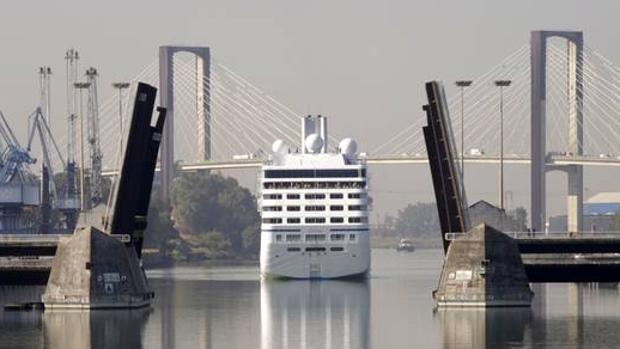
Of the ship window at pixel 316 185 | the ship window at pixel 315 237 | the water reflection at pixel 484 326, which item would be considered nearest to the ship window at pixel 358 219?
the ship window at pixel 316 185

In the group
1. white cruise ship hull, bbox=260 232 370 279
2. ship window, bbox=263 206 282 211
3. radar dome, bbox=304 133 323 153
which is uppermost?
radar dome, bbox=304 133 323 153

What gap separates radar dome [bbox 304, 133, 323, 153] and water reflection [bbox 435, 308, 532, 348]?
2036 inches

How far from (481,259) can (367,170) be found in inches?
2029

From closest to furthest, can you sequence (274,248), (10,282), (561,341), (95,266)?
(561,341) < (95,266) < (10,282) < (274,248)

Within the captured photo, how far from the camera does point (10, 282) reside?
12044cm

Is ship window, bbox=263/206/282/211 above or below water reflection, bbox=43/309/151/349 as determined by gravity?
above

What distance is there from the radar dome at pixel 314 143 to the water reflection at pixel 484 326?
51.7m

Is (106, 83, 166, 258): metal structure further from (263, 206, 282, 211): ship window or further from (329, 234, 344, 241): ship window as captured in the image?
(263, 206, 282, 211): ship window

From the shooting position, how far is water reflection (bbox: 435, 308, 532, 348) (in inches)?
3824

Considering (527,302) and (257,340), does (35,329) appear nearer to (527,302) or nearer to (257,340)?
(257,340)

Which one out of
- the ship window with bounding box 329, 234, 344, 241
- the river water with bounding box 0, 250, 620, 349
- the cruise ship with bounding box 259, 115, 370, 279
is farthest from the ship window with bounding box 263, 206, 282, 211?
the river water with bounding box 0, 250, 620, 349

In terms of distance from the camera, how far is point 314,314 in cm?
11906

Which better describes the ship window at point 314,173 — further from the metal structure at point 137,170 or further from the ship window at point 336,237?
the metal structure at point 137,170

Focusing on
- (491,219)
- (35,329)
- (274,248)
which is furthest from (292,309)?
(274,248)
